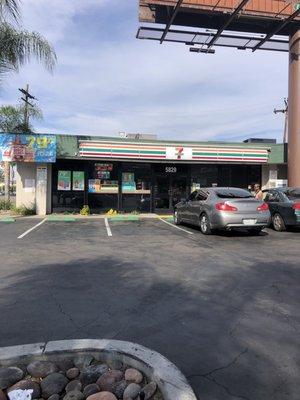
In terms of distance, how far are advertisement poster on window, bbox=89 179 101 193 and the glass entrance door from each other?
9.90 ft

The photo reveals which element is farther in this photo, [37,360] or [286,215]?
[286,215]

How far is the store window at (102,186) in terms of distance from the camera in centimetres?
2273

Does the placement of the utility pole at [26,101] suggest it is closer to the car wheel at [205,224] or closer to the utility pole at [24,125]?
the utility pole at [24,125]

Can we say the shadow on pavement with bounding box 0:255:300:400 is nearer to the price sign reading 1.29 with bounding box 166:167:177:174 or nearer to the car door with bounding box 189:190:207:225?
the car door with bounding box 189:190:207:225

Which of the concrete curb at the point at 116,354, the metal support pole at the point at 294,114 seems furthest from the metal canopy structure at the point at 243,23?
the concrete curb at the point at 116,354

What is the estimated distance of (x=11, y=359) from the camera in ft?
12.7

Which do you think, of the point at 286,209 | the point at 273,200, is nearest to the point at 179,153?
the point at 273,200

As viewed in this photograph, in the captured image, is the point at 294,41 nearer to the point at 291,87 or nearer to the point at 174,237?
the point at 291,87

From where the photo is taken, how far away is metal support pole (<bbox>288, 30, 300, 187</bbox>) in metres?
20.9

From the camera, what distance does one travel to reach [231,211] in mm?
13125

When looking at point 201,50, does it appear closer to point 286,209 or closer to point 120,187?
point 120,187

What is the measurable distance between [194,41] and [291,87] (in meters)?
5.44

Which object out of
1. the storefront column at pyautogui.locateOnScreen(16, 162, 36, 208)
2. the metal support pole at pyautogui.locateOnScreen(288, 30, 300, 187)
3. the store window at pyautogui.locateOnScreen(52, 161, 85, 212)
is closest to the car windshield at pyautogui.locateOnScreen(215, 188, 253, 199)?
the metal support pole at pyautogui.locateOnScreen(288, 30, 300, 187)

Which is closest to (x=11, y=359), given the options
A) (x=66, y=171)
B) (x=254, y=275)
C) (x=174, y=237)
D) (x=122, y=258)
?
(x=254, y=275)
